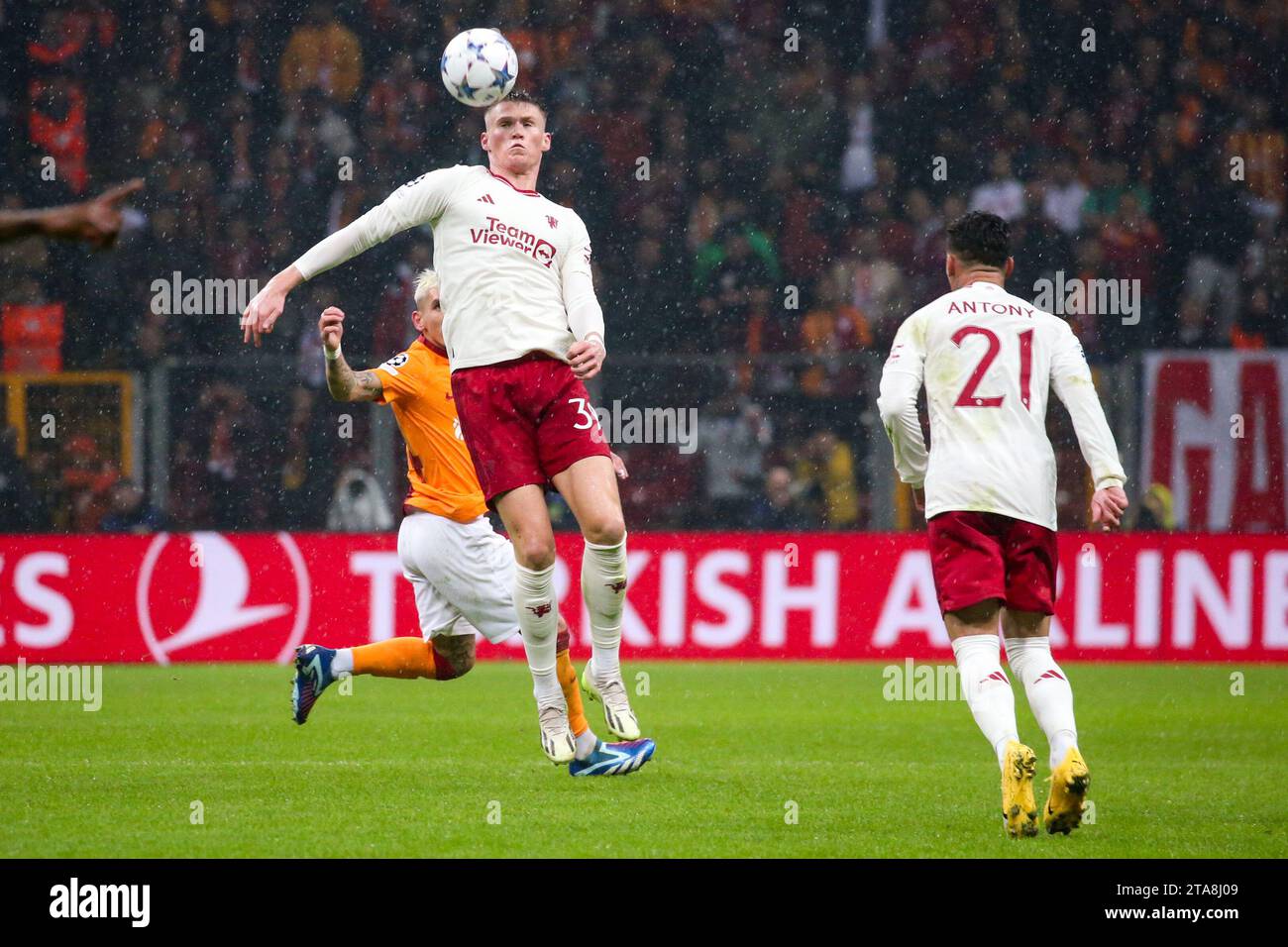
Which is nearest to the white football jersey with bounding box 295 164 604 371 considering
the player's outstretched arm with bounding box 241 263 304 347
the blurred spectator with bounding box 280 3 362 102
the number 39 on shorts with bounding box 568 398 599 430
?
the number 39 on shorts with bounding box 568 398 599 430

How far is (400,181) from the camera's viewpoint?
15055 millimetres

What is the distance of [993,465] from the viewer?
5402mm

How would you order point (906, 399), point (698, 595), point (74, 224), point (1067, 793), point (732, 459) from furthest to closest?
1. point (732, 459)
2. point (698, 595)
3. point (906, 399)
4. point (1067, 793)
5. point (74, 224)

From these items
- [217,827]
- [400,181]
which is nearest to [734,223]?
[400,181]

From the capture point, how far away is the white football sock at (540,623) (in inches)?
241

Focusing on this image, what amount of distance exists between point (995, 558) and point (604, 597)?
1473 millimetres

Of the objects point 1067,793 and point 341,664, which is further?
point 341,664

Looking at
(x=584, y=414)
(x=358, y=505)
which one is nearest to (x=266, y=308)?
(x=584, y=414)

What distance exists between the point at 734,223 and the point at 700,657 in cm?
441

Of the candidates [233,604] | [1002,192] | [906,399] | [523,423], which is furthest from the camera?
[1002,192]

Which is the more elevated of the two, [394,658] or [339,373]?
[339,373]

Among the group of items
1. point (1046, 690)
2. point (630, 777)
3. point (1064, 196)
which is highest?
point (1064, 196)

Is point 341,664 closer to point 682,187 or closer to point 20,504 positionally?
point 20,504

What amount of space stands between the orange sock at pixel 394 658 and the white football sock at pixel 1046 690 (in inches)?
107
